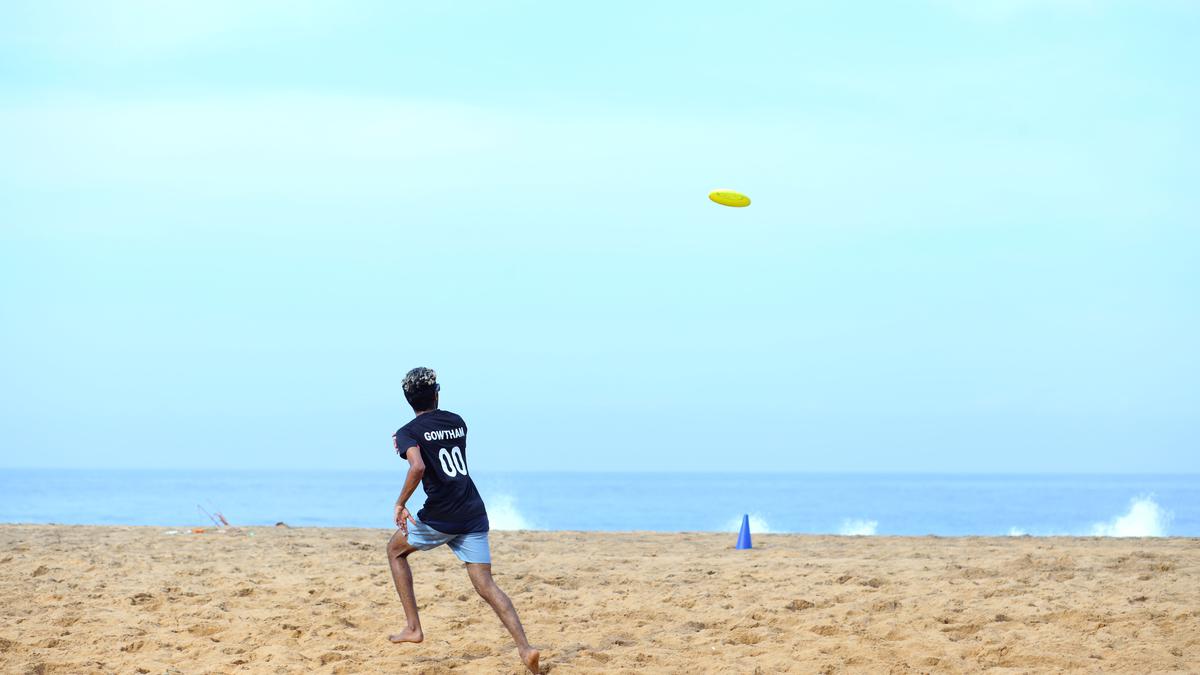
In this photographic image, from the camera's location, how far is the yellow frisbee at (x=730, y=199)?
483 inches

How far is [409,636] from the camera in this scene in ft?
22.8

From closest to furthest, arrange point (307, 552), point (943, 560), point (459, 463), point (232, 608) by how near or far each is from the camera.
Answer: point (459, 463)
point (232, 608)
point (943, 560)
point (307, 552)

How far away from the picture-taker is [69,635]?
7598 mm

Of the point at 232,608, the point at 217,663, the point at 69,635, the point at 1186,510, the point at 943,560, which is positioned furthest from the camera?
the point at 1186,510

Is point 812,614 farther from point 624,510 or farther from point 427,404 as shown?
point 624,510

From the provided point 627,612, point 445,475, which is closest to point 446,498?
point 445,475

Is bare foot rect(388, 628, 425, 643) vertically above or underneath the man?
underneath

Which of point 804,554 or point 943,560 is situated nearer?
point 943,560

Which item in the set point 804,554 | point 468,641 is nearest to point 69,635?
point 468,641

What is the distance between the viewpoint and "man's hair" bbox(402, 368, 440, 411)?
6.51m

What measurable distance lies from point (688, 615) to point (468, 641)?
1578 mm

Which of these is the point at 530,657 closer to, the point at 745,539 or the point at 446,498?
the point at 446,498

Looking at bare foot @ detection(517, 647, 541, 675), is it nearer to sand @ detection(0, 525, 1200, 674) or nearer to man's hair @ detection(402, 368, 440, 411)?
sand @ detection(0, 525, 1200, 674)

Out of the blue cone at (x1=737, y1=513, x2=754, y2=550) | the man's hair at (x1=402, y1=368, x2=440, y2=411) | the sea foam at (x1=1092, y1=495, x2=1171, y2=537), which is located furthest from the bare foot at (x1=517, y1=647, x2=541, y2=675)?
the sea foam at (x1=1092, y1=495, x2=1171, y2=537)
